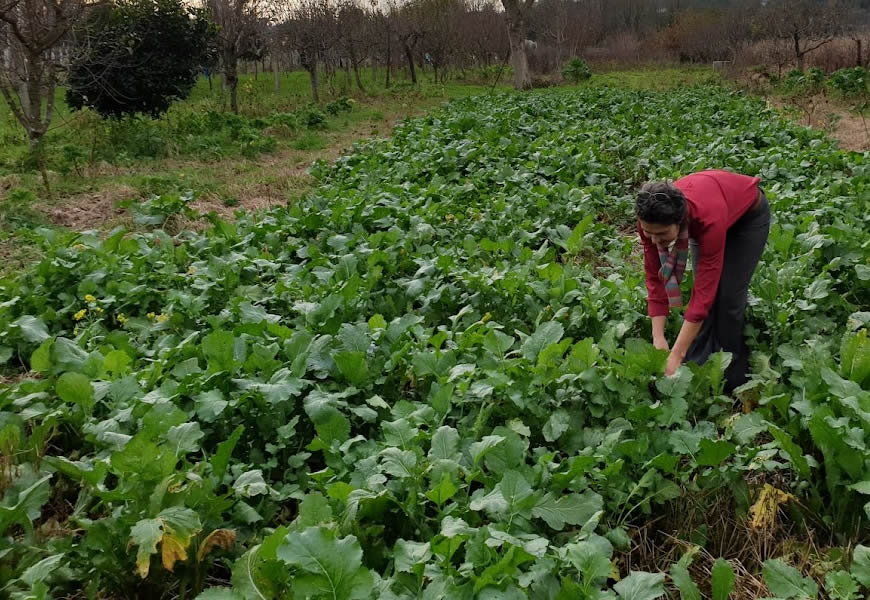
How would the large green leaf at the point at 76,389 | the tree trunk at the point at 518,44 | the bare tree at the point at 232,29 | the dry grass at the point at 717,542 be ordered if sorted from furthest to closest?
the tree trunk at the point at 518,44
the bare tree at the point at 232,29
the large green leaf at the point at 76,389
the dry grass at the point at 717,542

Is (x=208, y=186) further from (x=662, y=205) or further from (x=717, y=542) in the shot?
(x=717, y=542)

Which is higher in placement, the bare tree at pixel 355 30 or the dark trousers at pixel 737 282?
the bare tree at pixel 355 30

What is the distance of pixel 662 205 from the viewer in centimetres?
308

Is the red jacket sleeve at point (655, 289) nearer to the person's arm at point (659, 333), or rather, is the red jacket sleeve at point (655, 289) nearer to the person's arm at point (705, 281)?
the person's arm at point (659, 333)

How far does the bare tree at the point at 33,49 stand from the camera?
8.64m

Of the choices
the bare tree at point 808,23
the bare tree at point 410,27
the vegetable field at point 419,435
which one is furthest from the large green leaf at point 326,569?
the bare tree at point 410,27

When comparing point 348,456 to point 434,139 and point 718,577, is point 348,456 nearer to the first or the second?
point 718,577

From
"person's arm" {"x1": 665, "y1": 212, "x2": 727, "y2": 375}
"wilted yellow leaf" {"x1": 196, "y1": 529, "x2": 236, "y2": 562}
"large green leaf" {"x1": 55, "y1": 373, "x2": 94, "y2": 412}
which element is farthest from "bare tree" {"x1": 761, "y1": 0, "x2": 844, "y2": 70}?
"wilted yellow leaf" {"x1": 196, "y1": 529, "x2": 236, "y2": 562}

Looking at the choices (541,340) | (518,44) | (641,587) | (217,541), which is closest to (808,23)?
(518,44)

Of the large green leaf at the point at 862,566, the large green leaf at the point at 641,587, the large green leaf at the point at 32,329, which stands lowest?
the large green leaf at the point at 862,566

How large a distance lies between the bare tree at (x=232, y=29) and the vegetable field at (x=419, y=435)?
14.5 metres

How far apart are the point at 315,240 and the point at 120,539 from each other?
4.29m

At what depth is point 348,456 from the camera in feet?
8.94

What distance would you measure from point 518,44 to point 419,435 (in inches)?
1094
